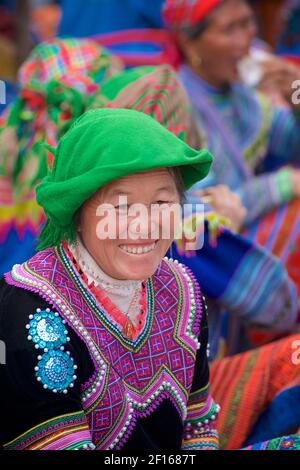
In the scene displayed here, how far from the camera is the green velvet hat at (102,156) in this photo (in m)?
1.57

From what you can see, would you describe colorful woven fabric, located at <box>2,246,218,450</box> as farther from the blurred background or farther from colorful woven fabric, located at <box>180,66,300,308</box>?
the blurred background

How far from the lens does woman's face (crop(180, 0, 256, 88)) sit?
3.51m

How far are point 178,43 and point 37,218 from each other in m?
1.23

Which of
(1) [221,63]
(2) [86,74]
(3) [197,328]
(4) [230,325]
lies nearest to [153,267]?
(3) [197,328]

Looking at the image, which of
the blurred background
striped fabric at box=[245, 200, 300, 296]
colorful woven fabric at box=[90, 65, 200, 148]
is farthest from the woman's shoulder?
the blurred background

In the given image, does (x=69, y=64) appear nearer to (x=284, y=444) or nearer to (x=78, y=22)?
(x=78, y=22)

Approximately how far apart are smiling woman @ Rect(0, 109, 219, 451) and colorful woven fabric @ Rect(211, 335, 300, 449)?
15.4 inches

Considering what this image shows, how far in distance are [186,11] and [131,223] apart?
2025 mm

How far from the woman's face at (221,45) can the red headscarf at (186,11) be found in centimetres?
4

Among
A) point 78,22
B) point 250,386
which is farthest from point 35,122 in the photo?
point 78,22

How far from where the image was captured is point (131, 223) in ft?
5.46

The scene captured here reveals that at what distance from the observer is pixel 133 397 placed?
1746 mm
